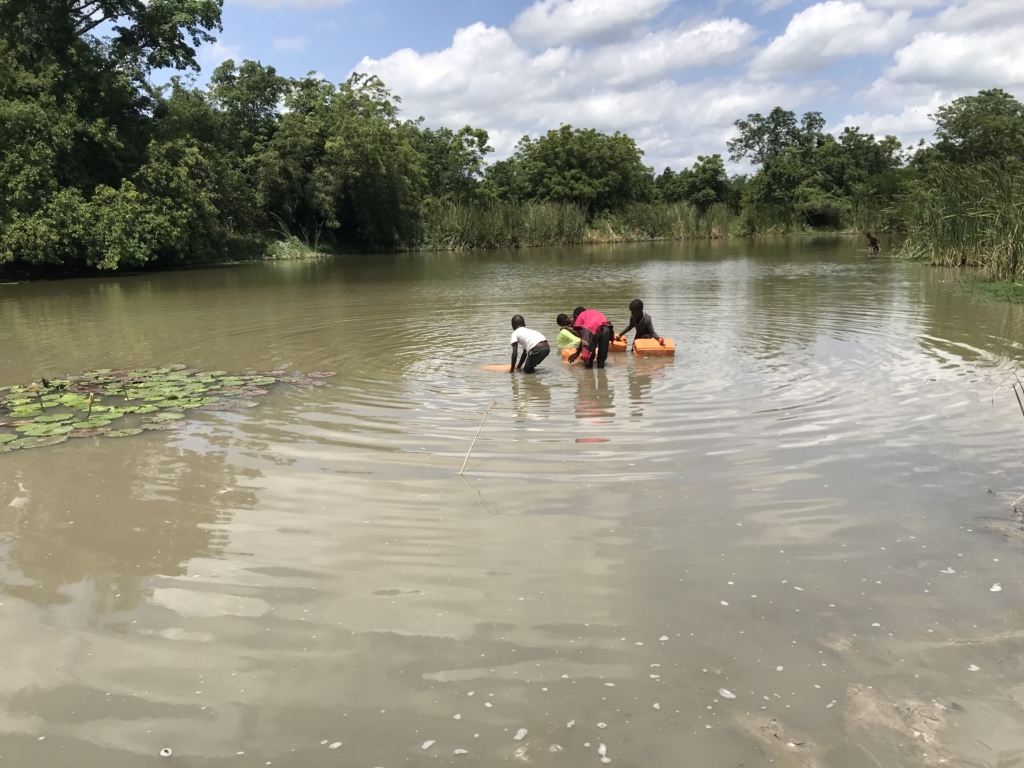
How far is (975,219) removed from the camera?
2111 centimetres

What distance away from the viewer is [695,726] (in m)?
3.11

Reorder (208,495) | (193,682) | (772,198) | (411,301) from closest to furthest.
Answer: (193,682) < (208,495) < (411,301) < (772,198)

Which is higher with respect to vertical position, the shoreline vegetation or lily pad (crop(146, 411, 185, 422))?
the shoreline vegetation

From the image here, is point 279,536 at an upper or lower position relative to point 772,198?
lower

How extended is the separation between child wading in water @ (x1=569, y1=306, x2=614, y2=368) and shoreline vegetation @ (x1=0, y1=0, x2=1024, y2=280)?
1255 centimetres

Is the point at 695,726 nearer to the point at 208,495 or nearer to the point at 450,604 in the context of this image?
the point at 450,604

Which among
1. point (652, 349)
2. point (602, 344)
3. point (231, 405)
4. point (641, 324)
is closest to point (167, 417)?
point (231, 405)

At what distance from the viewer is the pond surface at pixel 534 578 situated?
3123mm

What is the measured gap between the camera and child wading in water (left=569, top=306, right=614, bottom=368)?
10906 millimetres

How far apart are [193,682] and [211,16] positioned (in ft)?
113

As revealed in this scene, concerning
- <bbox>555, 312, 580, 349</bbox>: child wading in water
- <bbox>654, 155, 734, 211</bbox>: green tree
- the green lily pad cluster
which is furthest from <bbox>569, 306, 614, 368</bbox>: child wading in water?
<bbox>654, 155, 734, 211</bbox>: green tree

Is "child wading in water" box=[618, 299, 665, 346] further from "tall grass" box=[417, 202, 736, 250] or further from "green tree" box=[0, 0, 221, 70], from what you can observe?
"tall grass" box=[417, 202, 736, 250]

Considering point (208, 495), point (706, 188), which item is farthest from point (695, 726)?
point (706, 188)

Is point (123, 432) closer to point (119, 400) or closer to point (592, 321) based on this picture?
point (119, 400)
